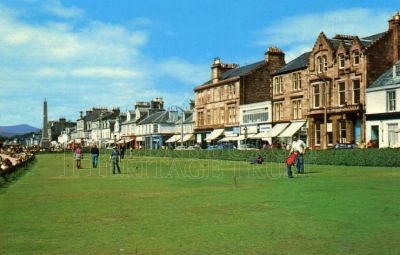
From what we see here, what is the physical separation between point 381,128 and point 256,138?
2509 centimetres

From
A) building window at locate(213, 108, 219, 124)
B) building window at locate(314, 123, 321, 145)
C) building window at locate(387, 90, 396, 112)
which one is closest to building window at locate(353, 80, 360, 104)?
building window at locate(387, 90, 396, 112)

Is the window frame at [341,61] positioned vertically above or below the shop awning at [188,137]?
above

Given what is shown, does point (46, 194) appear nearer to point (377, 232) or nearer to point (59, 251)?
point (59, 251)

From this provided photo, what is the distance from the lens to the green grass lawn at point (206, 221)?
30.0 ft

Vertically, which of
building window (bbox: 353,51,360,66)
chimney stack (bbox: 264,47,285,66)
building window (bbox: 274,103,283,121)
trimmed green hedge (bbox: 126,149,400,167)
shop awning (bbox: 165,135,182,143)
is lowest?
trimmed green hedge (bbox: 126,149,400,167)

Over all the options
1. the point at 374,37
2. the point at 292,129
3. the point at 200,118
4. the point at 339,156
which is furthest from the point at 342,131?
the point at 200,118

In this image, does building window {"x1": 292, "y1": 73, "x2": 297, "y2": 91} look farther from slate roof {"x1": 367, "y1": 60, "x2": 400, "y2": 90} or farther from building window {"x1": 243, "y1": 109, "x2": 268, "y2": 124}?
slate roof {"x1": 367, "y1": 60, "x2": 400, "y2": 90}

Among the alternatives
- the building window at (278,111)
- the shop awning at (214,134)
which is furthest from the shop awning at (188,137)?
the building window at (278,111)

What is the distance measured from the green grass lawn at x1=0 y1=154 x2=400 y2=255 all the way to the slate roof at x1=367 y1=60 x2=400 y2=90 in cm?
3254

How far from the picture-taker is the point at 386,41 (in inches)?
2153

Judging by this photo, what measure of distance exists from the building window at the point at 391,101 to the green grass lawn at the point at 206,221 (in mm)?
31704

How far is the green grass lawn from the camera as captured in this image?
915 centimetres

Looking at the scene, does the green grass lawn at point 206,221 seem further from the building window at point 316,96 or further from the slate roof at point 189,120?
the slate roof at point 189,120

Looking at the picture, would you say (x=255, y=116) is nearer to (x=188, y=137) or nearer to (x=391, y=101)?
(x=188, y=137)
